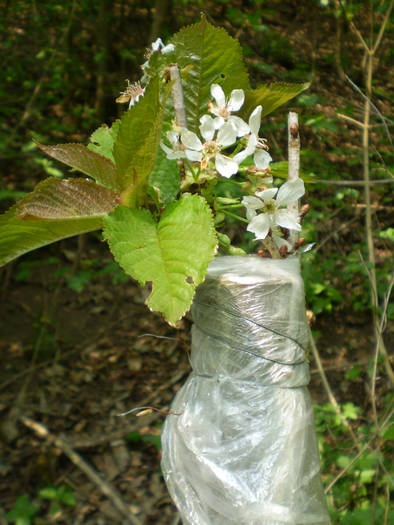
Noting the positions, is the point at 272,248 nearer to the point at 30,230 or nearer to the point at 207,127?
the point at 207,127

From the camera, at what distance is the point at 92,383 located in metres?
3.40

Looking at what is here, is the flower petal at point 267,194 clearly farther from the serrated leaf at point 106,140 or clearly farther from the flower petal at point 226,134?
the serrated leaf at point 106,140

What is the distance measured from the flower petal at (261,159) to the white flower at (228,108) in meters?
0.03

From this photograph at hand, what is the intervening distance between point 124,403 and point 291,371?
2.63 meters

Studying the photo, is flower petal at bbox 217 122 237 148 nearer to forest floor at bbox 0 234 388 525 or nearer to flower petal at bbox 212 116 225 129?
flower petal at bbox 212 116 225 129

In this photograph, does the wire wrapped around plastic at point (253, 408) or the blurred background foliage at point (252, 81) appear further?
the blurred background foliage at point (252, 81)

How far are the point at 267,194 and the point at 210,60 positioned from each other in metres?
0.24

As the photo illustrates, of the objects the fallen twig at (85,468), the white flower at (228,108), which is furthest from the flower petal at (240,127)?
the fallen twig at (85,468)

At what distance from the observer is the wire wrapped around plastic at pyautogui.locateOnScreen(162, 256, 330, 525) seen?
81 cm

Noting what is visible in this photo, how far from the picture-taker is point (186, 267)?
70 centimetres

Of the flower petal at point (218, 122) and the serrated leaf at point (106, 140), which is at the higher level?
the flower petal at point (218, 122)

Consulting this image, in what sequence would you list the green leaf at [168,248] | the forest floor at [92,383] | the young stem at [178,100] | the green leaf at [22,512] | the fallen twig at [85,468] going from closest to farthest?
the green leaf at [168,248] → the young stem at [178,100] → the green leaf at [22,512] → the fallen twig at [85,468] → the forest floor at [92,383]

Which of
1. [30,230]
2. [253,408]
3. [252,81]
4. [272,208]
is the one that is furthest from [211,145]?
[252,81]

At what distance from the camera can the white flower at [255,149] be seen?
760 mm
